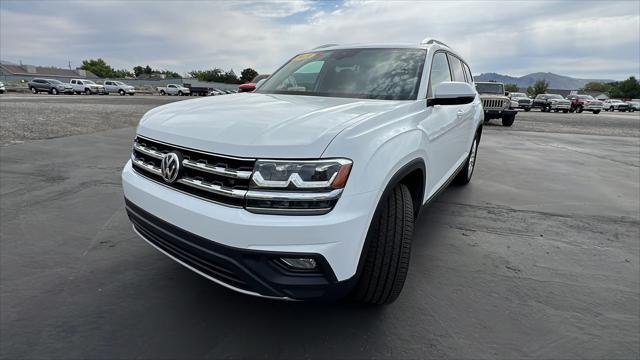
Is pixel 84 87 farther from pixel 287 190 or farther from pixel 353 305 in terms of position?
pixel 287 190

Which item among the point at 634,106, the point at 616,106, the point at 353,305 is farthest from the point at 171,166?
the point at 634,106

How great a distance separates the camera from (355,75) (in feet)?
10.1

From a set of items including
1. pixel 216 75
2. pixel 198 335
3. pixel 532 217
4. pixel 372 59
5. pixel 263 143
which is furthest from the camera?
pixel 216 75

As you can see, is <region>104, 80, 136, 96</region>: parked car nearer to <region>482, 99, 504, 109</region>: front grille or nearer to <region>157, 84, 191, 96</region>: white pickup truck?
<region>157, 84, 191, 96</region>: white pickup truck

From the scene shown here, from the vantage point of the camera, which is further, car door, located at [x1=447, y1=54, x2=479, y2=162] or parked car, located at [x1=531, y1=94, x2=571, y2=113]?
parked car, located at [x1=531, y1=94, x2=571, y2=113]

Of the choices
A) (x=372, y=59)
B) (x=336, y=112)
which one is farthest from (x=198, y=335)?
(x=372, y=59)

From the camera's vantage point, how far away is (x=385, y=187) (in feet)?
6.26

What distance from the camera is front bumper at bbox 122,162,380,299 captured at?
5.41ft

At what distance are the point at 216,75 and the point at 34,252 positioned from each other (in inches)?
4115

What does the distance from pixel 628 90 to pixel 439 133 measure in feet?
340

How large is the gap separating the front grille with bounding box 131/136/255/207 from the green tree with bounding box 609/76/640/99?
103 metres

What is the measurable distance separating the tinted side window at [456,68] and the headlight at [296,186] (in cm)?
280

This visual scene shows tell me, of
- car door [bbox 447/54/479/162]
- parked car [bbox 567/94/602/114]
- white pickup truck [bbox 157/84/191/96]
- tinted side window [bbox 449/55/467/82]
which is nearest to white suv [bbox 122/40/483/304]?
car door [bbox 447/54/479/162]

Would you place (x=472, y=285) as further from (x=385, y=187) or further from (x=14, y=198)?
(x=14, y=198)
